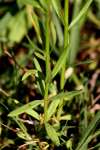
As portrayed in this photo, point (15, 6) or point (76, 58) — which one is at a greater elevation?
point (15, 6)

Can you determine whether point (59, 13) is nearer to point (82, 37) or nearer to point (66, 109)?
point (66, 109)

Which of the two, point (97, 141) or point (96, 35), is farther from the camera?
point (96, 35)

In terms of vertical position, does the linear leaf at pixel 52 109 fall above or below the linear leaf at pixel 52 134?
above

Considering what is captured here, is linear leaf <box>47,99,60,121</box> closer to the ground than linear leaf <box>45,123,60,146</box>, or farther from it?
farther from it

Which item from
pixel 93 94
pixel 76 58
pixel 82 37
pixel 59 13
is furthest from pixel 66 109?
pixel 82 37

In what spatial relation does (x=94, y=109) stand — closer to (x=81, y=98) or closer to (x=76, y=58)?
(x=81, y=98)

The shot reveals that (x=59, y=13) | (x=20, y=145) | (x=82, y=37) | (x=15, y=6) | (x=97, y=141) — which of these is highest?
(x=15, y=6)

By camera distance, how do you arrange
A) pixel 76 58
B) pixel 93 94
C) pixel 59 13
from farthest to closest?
pixel 76 58, pixel 93 94, pixel 59 13

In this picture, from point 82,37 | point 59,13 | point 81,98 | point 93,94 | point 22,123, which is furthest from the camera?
point 82,37

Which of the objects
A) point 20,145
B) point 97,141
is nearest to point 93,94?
point 97,141
